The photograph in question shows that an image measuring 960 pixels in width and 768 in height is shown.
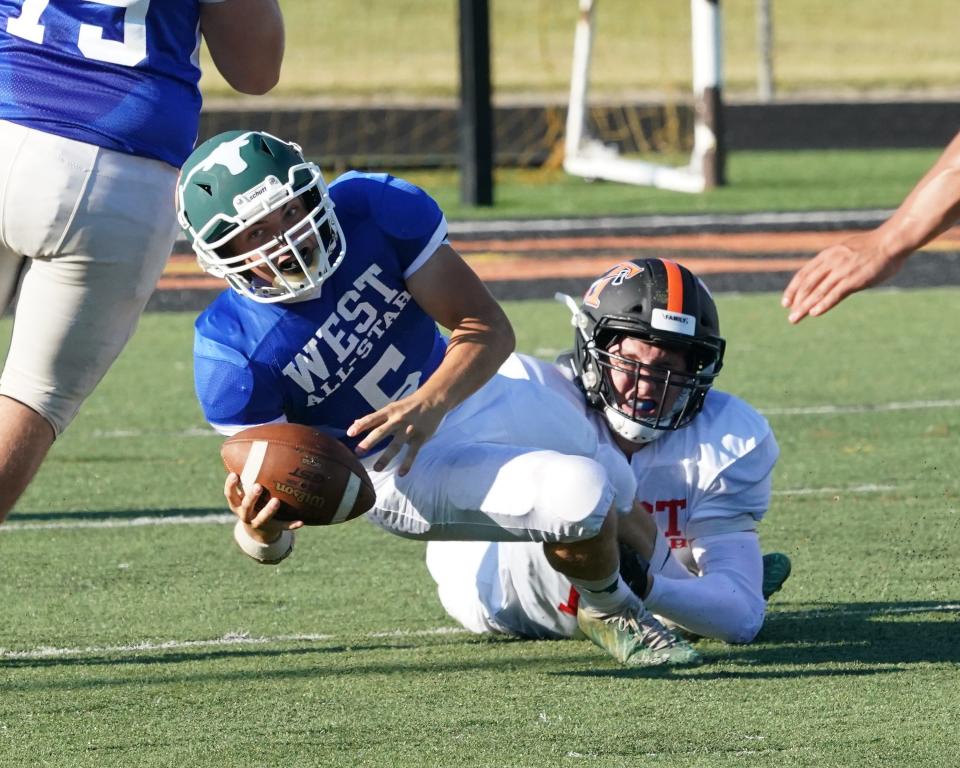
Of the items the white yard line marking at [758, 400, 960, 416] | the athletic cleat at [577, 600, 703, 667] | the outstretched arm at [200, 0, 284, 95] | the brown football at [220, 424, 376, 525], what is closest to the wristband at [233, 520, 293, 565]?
the brown football at [220, 424, 376, 525]

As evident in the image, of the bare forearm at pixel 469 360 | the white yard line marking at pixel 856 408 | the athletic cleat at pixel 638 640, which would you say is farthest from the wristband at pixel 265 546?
the white yard line marking at pixel 856 408

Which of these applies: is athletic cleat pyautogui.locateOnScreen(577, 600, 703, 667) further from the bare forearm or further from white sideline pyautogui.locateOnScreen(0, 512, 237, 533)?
white sideline pyautogui.locateOnScreen(0, 512, 237, 533)

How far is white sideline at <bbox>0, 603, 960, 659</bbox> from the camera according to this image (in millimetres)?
3812

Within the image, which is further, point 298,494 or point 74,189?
point 298,494

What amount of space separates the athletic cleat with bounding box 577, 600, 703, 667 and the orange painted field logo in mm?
771

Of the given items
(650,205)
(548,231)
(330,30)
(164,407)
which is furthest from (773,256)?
(330,30)

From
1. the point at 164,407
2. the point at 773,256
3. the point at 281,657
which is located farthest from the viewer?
the point at 773,256

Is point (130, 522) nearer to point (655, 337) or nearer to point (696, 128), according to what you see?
point (655, 337)

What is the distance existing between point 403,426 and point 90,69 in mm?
897

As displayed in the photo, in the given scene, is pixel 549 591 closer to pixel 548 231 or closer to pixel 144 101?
pixel 144 101

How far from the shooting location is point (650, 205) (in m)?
13.2

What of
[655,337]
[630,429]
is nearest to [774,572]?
[630,429]

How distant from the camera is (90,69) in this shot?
3336mm

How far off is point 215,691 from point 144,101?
116 centimetres
